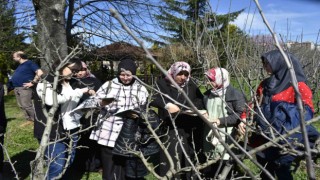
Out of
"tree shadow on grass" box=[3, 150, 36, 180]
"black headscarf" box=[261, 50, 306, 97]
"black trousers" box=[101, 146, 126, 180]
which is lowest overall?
"tree shadow on grass" box=[3, 150, 36, 180]

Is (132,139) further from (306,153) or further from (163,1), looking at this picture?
(163,1)

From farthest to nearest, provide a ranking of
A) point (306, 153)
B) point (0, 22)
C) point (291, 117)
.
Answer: point (0, 22) < point (291, 117) < point (306, 153)

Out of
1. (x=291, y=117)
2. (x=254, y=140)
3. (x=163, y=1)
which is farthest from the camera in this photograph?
(x=163, y=1)

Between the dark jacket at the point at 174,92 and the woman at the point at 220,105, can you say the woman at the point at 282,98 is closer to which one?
the woman at the point at 220,105

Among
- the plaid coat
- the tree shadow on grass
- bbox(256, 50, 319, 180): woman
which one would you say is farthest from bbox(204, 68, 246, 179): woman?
the tree shadow on grass

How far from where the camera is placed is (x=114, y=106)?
11.7ft

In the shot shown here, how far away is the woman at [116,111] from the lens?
3.53m

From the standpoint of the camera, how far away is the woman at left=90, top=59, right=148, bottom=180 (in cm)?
353

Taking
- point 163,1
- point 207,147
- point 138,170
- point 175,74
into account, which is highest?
point 163,1

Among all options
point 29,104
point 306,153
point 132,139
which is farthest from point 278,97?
point 29,104

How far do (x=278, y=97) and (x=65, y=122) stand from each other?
1.88m

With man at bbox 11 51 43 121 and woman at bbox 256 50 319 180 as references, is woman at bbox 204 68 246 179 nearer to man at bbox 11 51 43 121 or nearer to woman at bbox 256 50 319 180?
woman at bbox 256 50 319 180

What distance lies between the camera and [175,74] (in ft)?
11.5

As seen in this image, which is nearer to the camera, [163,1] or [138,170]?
[138,170]
